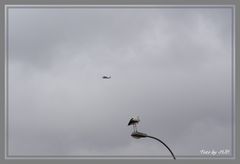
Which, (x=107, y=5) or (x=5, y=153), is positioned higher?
(x=107, y=5)

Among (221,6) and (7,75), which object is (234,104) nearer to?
(221,6)

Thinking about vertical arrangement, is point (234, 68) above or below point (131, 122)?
above

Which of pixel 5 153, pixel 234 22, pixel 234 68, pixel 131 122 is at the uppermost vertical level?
pixel 234 22

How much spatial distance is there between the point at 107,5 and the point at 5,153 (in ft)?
33.0

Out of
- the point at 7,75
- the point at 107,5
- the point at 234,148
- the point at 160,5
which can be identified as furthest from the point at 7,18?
the point at 234,148

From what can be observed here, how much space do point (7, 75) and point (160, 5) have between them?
10.2 meters

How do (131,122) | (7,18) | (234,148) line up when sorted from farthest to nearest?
(7,18)
(234,148)
(131,122)

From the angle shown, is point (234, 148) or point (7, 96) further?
point (7, 96)

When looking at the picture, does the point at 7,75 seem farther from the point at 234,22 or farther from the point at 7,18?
the point at 234,22

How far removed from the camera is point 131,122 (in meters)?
22.4

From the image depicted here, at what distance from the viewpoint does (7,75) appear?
34.5 m

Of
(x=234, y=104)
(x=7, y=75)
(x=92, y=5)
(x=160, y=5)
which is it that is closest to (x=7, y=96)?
(x=7, y=75)

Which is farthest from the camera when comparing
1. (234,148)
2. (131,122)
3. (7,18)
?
(7,18)

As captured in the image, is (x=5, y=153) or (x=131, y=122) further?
(x=5, y=153)
